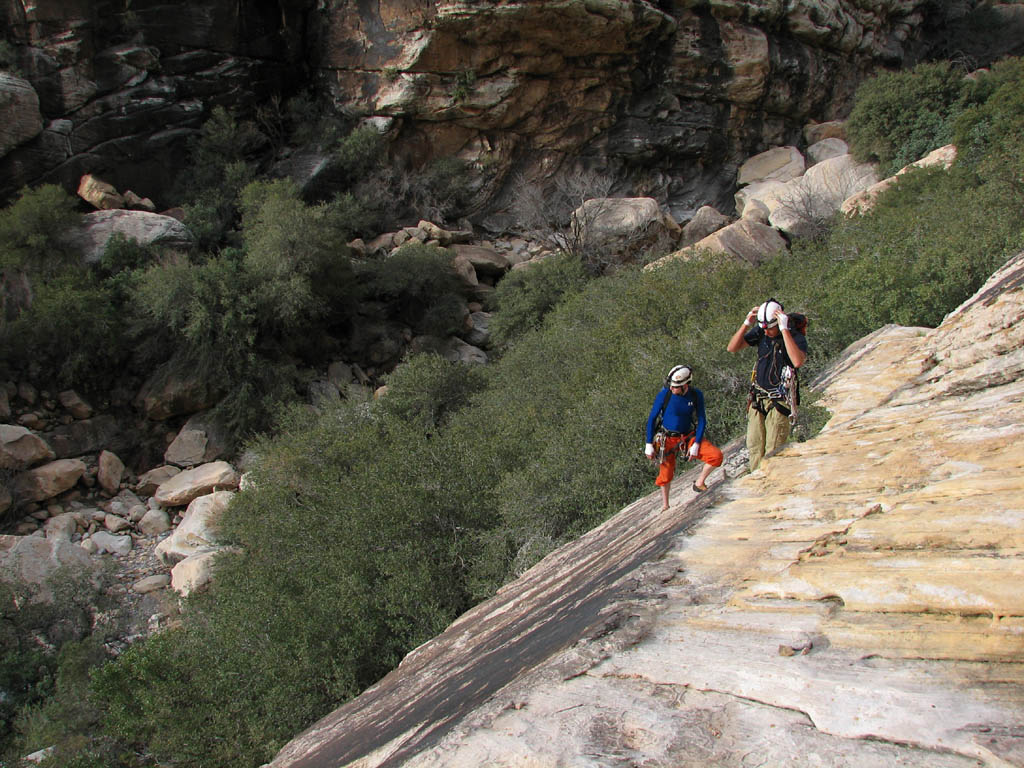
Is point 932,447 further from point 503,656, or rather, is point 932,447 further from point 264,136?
point 264,136

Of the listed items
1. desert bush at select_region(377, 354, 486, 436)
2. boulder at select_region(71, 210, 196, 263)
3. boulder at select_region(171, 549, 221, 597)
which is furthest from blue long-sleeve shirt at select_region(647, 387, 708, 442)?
boulder at select_region(71, 210, 196, 263)

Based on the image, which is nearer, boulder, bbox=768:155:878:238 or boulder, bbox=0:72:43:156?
boulder, bbox=0:72:43:156

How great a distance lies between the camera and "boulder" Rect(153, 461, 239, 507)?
14.9 m

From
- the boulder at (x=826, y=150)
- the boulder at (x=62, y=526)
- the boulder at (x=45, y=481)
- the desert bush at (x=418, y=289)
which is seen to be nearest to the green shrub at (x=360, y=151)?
the desert bush at (x=418, y=289)

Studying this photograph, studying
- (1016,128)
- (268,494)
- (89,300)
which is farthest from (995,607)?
(89,300)

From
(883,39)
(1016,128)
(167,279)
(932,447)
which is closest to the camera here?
(932,447)

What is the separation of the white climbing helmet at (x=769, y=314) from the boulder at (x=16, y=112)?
2395 cm

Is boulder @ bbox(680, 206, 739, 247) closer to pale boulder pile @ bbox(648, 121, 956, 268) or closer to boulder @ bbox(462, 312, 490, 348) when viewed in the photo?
pale boulder pile @ bbox(648, 121, 956, 268)

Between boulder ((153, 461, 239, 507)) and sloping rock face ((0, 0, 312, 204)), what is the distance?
12.4 m

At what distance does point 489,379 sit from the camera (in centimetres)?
1677

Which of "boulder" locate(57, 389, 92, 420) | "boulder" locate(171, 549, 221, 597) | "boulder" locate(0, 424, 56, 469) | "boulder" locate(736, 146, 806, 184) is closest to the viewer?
"boulder" locate(171, 549, 221, 597)

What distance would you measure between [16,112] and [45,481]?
13.1 meters

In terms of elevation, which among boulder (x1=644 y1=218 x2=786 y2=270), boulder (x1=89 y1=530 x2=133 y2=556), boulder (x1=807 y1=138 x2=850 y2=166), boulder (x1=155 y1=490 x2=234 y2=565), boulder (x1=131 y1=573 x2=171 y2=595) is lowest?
boulder (x1=131 y1=573 x2=171 y2=595)

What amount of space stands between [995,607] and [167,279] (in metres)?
18.8
